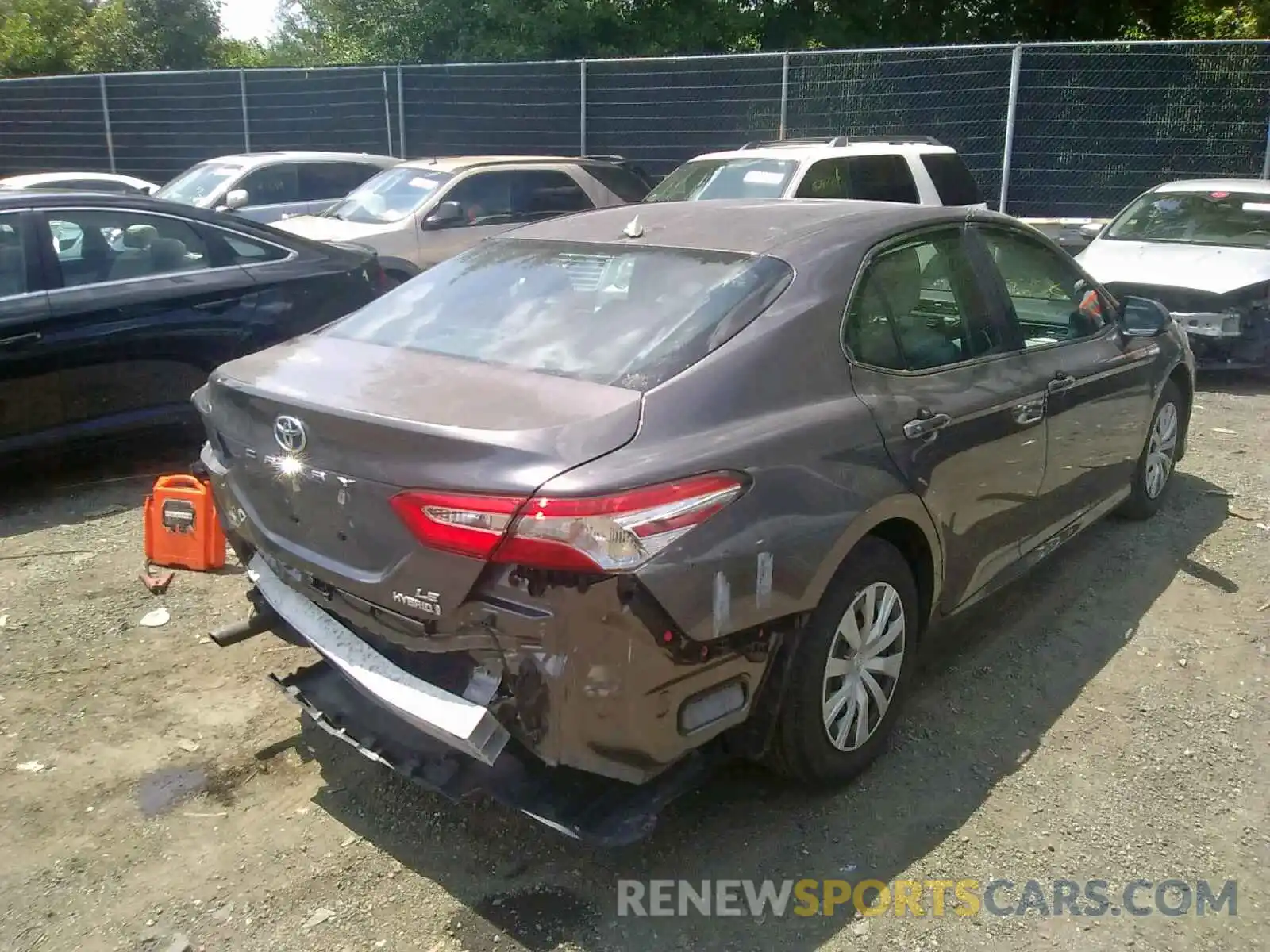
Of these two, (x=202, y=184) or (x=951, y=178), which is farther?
(x=202, y=184)

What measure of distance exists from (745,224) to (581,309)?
67cm

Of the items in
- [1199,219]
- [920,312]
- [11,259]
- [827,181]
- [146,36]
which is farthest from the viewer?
[146,36]

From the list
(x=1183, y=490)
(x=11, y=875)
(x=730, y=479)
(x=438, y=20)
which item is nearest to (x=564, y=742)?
(x=730, y=479)

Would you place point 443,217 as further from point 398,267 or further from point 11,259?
point 11,259

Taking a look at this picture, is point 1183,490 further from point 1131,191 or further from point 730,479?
point 1131,191

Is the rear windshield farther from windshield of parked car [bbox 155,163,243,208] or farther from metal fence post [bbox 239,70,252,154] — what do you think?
metal fence post [bbox 239,70,252,154]

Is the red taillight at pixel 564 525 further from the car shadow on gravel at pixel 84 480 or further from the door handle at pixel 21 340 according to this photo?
the door handle at pixel 21 340

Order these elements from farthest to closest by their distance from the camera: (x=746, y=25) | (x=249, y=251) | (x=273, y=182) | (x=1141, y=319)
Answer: (x=746, y=25), (x=273, y=182), (x=249, y=251), (x=1141, y=319)

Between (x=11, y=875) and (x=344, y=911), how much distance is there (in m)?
0.94

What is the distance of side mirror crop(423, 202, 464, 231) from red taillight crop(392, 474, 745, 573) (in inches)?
295

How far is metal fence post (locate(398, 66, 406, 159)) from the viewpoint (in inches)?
686

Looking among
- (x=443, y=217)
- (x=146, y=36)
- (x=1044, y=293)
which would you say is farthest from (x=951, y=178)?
(x=146, y=36)

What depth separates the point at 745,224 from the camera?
3.66 metres

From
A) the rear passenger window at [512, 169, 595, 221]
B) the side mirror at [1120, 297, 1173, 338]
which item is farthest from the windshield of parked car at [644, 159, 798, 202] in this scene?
the side mirror at [1120, 297, 1173, 338]
